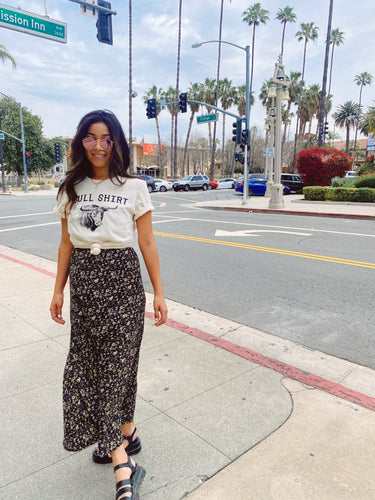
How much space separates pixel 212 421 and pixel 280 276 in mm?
4152

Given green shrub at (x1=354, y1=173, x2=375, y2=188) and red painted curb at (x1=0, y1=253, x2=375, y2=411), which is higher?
green shrub at (x1=354, y1=173, x2=375, y2=188)

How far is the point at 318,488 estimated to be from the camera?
Result: 2.05 metres

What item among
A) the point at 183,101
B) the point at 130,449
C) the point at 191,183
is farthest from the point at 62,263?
the point at 191,183

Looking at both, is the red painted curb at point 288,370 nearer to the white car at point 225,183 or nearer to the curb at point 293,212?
the curb at point 293,212

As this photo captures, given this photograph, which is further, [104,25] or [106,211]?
[104,25]

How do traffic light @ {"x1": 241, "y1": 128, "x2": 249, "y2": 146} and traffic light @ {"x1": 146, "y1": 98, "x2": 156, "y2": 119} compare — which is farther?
traffic light @ {"x1": 146, "y1": 98, "x2": 156, "y2": 119}

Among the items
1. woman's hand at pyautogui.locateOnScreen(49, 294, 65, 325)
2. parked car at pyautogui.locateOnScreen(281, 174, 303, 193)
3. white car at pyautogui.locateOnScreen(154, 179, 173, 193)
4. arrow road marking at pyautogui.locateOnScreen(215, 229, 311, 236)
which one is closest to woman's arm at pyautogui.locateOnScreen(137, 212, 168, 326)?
woman's hand at pyautogui.locateOnScreen(49, 294, 65, 325)

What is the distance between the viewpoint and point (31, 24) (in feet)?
36.0

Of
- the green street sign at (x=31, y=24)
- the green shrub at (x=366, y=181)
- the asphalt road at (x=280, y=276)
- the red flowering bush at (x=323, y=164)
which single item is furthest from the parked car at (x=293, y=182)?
the green street sign at (x=31, y=24)

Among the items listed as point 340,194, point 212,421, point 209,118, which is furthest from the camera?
point 209,118

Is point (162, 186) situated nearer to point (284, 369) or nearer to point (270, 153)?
point (270, 153)

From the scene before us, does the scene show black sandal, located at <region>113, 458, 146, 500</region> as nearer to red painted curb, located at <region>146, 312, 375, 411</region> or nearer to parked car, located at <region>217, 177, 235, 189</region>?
red painted curb, located at <region>146, 312, 375, 411</region>

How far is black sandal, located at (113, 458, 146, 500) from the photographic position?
1.96m

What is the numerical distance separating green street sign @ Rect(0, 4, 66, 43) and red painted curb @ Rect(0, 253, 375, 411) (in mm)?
10227
